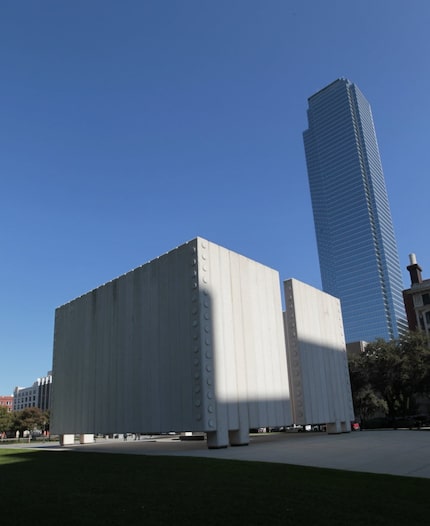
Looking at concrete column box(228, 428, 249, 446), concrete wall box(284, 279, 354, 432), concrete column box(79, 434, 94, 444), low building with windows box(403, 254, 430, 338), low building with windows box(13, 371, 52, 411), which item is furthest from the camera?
low building with windows box(13, 371, 52, 411)

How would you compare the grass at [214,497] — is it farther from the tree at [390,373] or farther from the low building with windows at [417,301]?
the low building with windows at [417,301]

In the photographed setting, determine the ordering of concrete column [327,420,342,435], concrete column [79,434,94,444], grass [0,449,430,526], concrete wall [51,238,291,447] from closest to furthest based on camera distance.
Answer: grass [0,449,430,526], concrete wall [51,238,291,447], concrete column [327,420,342,435], concrete column [79,434,94,444]

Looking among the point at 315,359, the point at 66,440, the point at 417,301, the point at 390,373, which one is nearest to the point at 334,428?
the point at 315,359

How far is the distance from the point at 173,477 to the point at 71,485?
257cm

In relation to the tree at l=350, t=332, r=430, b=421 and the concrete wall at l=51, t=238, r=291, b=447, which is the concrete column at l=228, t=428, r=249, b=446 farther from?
the tree at l=350, t=332, r=430, b=421

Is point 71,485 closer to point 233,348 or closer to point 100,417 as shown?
point 233,348

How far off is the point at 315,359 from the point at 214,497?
27.1 m

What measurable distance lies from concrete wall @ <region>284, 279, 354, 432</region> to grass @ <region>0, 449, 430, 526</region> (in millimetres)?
19462

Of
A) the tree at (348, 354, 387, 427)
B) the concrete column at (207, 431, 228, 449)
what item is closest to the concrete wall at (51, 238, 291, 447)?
the concrete column at (207, 431, 228, 449)

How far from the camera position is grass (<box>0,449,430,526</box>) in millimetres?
7172

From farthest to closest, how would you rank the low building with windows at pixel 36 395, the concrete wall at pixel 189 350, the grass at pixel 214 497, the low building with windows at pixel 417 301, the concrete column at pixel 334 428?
the low building with windows at pixel 36 395, the low building with windows at pixel 417 301, the concrete column at pixel 334 428, the concrete wall at pixel 189 350, the grass at pixel 214 497

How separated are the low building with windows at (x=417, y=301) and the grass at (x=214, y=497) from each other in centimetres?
7785

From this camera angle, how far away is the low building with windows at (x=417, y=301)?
8286 centimetres

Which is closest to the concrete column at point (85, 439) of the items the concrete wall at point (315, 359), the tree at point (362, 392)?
the concrete wall at point (315, 359)
